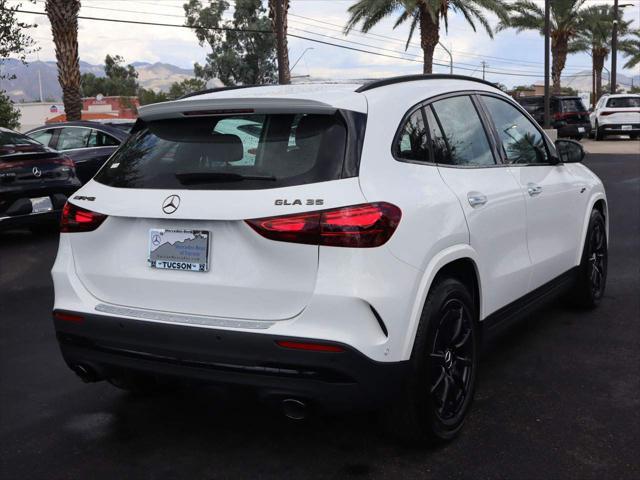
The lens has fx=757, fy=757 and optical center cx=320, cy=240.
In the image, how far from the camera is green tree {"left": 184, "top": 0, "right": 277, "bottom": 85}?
5775 centimetres

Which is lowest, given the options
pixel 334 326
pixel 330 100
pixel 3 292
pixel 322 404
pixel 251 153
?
pixel 3 292

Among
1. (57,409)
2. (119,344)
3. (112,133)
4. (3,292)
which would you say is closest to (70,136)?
(112,133)

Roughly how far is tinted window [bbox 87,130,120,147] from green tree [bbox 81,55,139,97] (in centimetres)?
8561

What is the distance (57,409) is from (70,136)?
9.04 m

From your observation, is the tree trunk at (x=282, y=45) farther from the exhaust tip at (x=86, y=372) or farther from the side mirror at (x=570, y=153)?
the exhaust tip at (x=86, y=372)

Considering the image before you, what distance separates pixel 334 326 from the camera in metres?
2.96

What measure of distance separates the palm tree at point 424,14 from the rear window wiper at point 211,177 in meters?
27.1

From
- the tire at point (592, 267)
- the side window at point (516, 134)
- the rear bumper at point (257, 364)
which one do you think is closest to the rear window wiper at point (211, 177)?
the rear bumper at point (257, 364)

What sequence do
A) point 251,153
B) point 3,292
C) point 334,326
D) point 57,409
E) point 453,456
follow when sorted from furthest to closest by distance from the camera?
point 3,292 < point 57,409 < point 453,456 < point 251,153 < point 334,326

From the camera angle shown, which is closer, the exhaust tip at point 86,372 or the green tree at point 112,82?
the exhaust tip at point 86,372

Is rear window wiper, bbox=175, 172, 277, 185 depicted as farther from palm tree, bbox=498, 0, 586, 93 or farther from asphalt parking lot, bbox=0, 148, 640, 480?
palm tree, bbox=498, 0, 586, 93

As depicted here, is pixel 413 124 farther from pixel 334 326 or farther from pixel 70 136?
pixel 70 136

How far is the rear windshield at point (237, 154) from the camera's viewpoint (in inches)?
122

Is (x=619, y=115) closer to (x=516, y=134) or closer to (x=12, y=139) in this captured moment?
(x=12, y=139)
